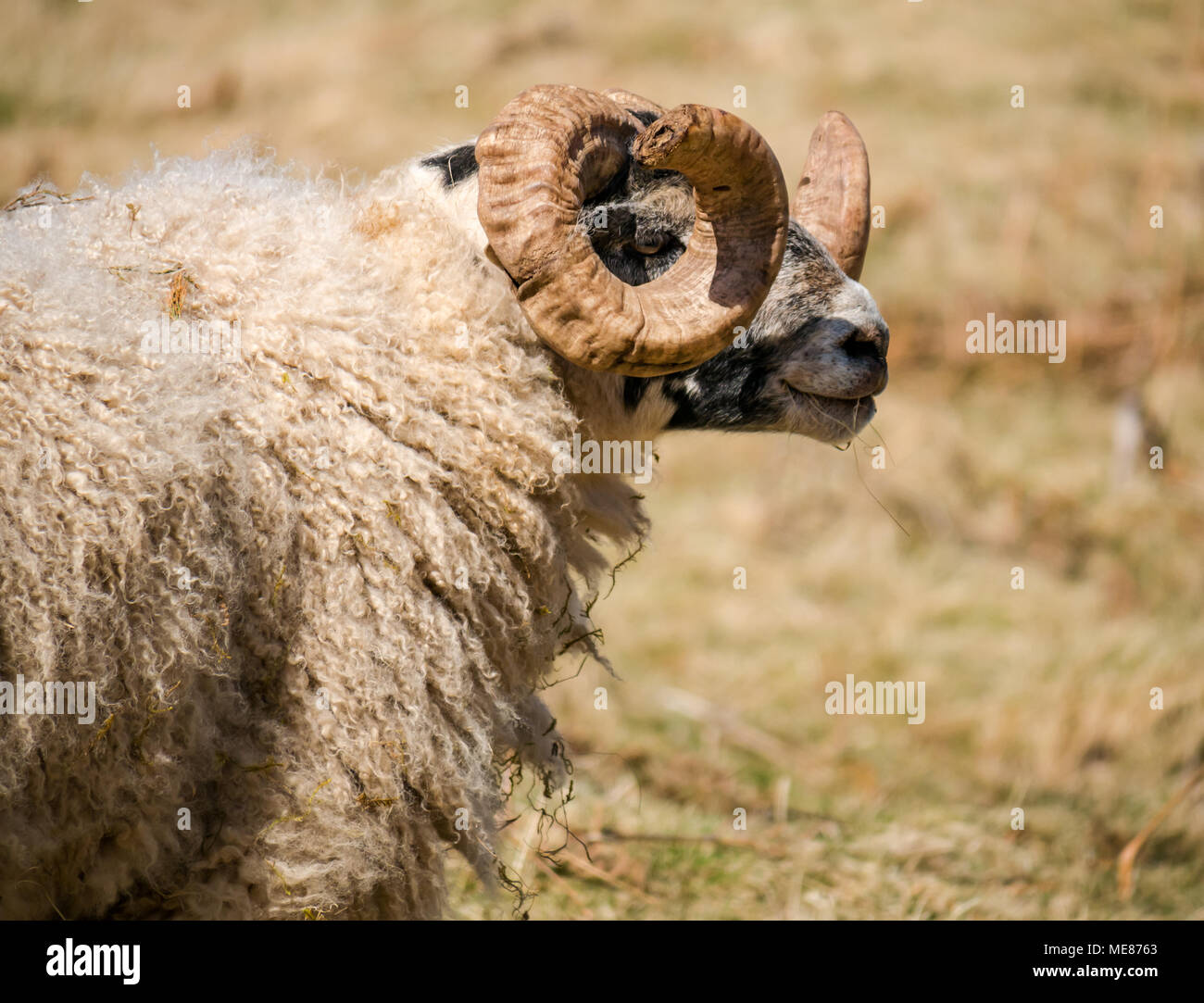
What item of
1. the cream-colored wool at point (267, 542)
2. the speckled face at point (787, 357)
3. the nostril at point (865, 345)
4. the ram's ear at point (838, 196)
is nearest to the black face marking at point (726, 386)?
the speckled face at point (787, 357)

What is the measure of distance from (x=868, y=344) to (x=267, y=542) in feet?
6.58

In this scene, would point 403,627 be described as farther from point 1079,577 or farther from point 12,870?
point 1079,577

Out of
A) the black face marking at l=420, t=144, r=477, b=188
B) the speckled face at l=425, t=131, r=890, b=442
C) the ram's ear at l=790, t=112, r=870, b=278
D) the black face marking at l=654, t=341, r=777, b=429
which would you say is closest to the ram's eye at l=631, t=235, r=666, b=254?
the speckled face at l=425, t=131, r=890, b=442

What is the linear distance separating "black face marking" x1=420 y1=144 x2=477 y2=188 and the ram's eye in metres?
0.55

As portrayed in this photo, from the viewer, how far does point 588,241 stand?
3.06 m

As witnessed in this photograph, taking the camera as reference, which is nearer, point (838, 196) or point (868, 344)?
point (868, 344)

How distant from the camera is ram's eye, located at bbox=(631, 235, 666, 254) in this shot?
11.0 ft

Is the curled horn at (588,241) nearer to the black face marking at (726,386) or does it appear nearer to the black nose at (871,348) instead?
the black face marking at (726,386)

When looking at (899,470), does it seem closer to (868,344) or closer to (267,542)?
(868,344)

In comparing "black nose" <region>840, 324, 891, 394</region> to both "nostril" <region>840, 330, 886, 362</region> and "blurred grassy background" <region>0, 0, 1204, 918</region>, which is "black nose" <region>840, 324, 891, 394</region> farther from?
"blurred grassy background" <region>0, 0, 1204, 918</region>

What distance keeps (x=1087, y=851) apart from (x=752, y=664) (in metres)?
2.98

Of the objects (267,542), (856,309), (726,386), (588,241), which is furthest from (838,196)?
(267,542)
